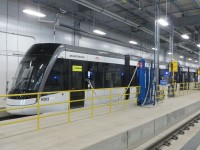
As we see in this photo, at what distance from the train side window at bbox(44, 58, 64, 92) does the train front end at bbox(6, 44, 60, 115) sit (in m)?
0.24

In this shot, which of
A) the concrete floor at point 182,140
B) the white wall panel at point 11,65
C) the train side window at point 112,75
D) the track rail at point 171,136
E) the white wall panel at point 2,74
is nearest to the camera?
the track rail at point 171,136

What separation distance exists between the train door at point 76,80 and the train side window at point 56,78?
1.82ft

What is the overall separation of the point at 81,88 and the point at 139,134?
424 centimetres

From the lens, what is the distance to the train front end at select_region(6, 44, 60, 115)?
7.78 metres

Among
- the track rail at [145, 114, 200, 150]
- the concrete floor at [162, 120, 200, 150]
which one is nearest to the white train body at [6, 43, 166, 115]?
the track rail at [145, 114, 200, 150]

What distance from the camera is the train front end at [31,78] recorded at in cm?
778

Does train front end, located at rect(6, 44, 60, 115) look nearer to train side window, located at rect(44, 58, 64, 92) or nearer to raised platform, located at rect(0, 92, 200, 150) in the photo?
train side window, located at rect(44, 58, 64, 92)

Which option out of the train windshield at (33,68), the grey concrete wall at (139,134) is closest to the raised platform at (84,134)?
the grey concrete wall at (139,134)

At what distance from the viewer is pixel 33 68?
8.42 m

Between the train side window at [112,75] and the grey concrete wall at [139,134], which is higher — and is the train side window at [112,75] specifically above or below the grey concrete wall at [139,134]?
above

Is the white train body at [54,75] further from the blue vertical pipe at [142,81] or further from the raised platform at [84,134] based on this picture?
the blue vertical pipe at [142,81]

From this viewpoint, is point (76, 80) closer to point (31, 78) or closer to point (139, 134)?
point (31, 78)

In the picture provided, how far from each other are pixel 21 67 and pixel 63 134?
15.1 feet

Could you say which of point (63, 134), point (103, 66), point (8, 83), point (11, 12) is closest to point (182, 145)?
point (63, 134)
